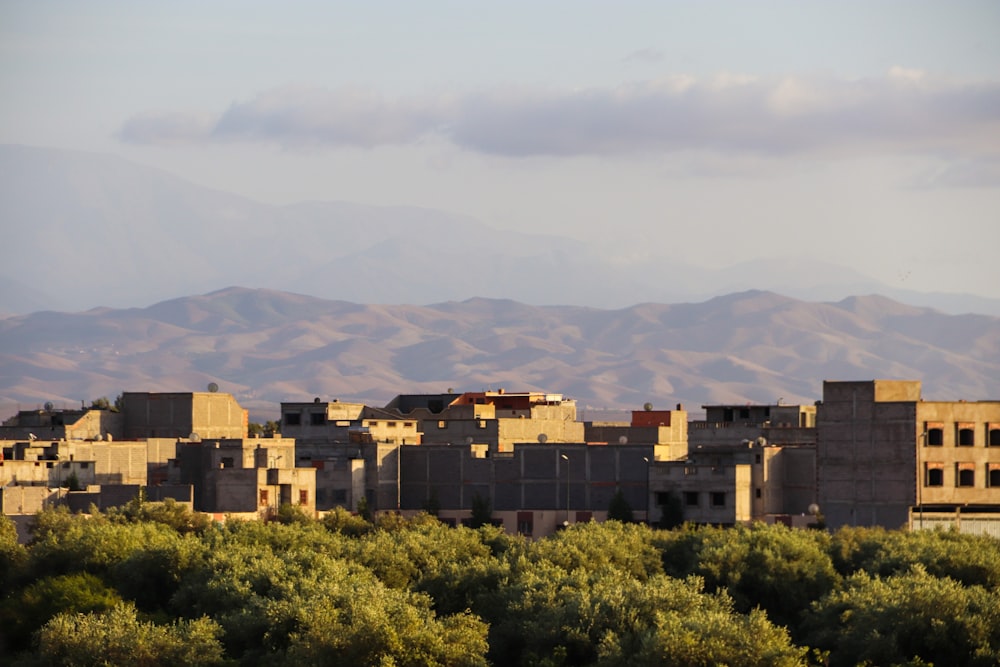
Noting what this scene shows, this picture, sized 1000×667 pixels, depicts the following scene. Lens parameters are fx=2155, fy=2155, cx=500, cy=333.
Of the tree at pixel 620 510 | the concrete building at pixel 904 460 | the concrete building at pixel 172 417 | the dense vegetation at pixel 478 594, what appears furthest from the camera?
the concrete building at pixel 172 417

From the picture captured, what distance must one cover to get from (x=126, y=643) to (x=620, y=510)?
163 ft

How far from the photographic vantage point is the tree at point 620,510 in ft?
375

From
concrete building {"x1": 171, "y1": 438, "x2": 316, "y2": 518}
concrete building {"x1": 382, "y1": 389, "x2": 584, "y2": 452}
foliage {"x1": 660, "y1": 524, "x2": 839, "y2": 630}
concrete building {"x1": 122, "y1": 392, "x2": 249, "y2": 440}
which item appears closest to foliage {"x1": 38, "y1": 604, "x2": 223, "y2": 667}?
foliage {"x1": 660, "y1": 524, "x2": 839, "y2": 630}

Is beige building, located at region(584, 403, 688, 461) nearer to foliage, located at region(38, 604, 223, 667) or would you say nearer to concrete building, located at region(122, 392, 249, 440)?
concrete building, located at region(122, 392, 249, 440)

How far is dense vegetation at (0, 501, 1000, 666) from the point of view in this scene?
217ft

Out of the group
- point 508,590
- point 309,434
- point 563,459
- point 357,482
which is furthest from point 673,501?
point 508,590

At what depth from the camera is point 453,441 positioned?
13262 centimetres

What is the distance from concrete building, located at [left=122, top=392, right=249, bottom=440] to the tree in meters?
36.5

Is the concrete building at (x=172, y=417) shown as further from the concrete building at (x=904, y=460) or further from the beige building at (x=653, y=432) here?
the concrete building at (x=904, y=460)

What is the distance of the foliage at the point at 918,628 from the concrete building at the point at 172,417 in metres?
77.0

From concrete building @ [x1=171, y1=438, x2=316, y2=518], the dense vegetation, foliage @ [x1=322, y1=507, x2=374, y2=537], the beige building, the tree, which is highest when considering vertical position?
the beige building

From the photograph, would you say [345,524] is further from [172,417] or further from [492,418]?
[172,417]

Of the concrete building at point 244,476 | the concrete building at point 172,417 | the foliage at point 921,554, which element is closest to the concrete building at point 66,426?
the concrete building at point 172,417

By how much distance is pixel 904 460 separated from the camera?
4365 inches
